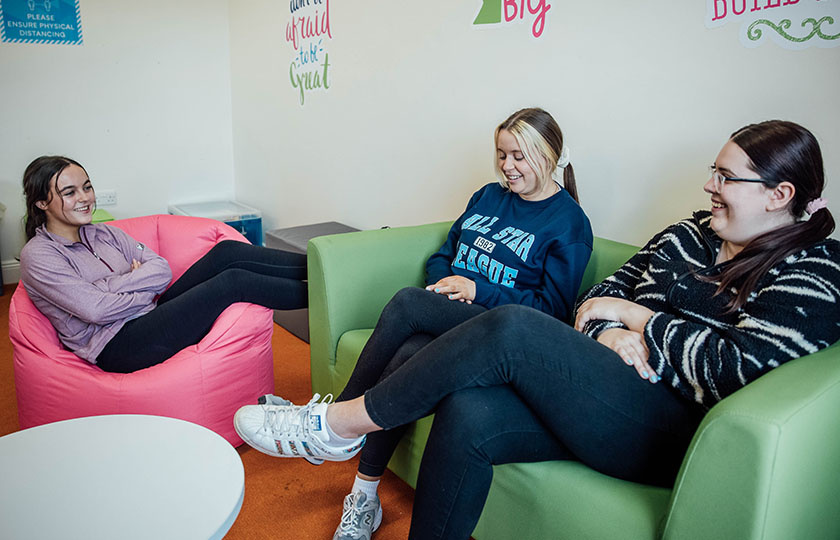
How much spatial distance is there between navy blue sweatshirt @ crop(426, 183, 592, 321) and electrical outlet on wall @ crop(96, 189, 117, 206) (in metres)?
2.58

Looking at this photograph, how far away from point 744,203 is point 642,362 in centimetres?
40

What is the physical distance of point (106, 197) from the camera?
3.60 meters

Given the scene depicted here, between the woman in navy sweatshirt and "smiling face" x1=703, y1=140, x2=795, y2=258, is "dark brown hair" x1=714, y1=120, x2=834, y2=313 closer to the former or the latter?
"smiling face" x1=703, y1=140, x2=795, y2=258

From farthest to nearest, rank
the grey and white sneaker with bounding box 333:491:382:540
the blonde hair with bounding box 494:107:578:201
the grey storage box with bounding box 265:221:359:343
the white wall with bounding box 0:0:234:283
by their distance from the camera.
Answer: the white wall with bounding box 0:0:234:283 → the grey storage box with bounding box 265:221:359:343 → the blonde hair with bounding box 494:107:578:201 → the grey and white sneaker with bounding box 333:491:382:540

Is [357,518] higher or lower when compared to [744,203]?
lower

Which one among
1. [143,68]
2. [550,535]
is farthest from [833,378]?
[143,68]

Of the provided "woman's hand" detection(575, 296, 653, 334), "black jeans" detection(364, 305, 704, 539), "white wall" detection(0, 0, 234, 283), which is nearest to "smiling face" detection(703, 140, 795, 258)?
"woman's hand" detection(575, 296, 653, 334)

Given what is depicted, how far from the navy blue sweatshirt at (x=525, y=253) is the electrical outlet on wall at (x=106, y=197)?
258 cm

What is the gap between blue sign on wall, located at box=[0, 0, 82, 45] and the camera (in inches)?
123

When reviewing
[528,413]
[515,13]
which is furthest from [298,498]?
[515,13]

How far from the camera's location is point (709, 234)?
1444 millimetres

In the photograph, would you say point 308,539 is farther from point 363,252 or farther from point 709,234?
point 709,234

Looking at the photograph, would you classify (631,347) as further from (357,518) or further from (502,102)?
(502,102)

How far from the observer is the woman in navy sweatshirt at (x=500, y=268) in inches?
60.9
